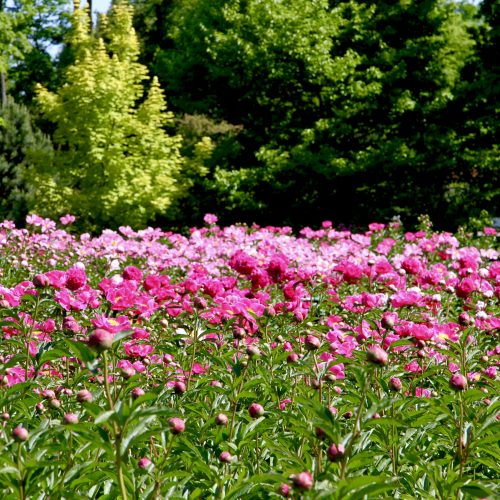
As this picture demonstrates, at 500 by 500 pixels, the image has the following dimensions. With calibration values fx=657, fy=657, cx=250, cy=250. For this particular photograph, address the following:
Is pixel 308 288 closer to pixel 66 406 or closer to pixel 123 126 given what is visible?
pixel 66 406

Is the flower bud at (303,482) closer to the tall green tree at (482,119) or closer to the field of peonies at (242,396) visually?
the field of peonies at (242,396)

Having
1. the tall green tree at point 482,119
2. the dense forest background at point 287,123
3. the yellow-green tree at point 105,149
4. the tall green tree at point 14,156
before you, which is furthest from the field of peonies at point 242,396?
the tall green tree at point 14,156

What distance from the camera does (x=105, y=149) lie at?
12758 millimetres

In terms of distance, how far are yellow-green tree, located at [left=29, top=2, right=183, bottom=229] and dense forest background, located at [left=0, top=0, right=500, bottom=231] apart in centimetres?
3

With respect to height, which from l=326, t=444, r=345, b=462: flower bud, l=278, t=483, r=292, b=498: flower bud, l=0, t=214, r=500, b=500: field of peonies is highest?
l=326, t=444, r=345, b=462: flower bud

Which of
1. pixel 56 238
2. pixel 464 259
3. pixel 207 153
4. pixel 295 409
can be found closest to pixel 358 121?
pixel 207 153

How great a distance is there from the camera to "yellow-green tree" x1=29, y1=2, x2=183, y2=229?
1254cm

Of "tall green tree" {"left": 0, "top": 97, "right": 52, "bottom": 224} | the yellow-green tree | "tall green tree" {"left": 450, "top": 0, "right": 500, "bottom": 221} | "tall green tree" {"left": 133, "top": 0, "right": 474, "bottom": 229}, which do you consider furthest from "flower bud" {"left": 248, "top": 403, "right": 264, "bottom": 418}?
"tall green tree" {"left": 0, "top": 97, "right": 52, "bottom": 224}

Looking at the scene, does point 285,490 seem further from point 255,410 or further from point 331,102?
point 331,102

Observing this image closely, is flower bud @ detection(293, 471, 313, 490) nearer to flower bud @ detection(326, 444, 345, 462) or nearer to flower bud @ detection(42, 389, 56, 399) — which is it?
flower bud @ detection(326, 444, 345, 462)

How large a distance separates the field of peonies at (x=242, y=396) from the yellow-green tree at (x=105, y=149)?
8500mm

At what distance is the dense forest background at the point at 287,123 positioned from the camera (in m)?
13.1

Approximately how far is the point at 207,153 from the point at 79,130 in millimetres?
3190

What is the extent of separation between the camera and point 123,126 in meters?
13.0
